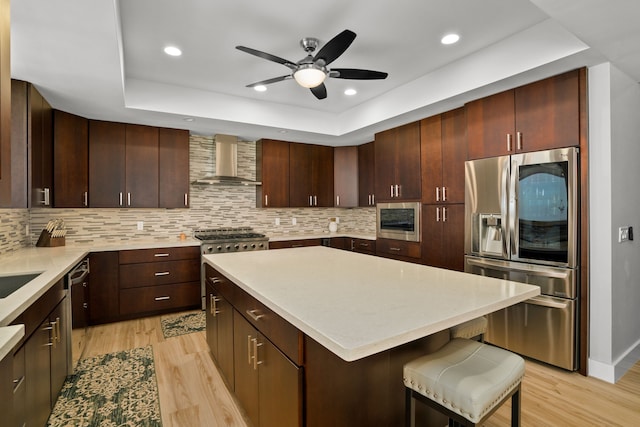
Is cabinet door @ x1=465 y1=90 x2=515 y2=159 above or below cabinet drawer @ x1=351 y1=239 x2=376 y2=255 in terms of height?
above

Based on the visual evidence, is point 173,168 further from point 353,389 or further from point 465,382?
point 465,382

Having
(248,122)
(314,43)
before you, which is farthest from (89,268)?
(314,43)

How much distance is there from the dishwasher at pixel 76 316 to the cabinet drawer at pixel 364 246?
11.3ft

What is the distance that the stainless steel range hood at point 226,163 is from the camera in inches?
Result: 181

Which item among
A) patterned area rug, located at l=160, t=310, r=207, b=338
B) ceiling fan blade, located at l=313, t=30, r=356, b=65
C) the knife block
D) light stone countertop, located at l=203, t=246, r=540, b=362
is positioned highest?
ceiling fan blade, located at l=313, t=30, r=356, b=65

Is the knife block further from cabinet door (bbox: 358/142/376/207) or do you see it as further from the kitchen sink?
cabinet door (bbox: 358/142/376/207)

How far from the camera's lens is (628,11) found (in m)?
1.81

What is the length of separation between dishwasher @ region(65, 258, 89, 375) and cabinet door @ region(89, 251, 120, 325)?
0.41m

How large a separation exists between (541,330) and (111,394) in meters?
3.35

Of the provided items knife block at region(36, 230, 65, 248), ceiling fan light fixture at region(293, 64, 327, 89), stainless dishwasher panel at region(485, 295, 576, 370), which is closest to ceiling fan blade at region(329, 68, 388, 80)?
ceiling fan light fixture at region(293, 64, 327, 89)

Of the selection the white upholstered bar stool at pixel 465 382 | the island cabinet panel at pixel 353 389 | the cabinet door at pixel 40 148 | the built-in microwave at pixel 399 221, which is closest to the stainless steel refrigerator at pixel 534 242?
the built-in microwave at pixel 399 221

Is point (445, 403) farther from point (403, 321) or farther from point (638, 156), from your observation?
point (638, 156)

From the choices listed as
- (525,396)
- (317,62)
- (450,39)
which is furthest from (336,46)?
(525,396)

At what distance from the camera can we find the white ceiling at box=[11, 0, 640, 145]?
6.47ft
